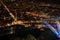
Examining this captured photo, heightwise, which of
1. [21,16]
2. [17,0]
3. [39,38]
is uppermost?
[39,38]

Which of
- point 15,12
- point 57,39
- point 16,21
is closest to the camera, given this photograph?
point 57,39

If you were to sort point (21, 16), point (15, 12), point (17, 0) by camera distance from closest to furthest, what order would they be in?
1. point (21, 16)
2. point (15, 12)
3. point (17, 0)

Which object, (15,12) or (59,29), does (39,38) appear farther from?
(15,12)

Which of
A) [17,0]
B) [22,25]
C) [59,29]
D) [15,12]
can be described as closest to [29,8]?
[15,12]

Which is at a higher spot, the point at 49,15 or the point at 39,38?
the point at 39,38

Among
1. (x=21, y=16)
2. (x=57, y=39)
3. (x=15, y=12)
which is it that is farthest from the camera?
(x=15, y=12)

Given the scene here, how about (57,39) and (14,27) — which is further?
(14,27)

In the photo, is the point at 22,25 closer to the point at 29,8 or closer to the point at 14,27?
the point at 14,27

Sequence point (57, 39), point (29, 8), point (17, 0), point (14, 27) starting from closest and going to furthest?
point (57, 39)
point (14, 27)
point (29, 8)
point (17, 0)

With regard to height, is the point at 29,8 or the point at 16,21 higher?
the point at 16,21
